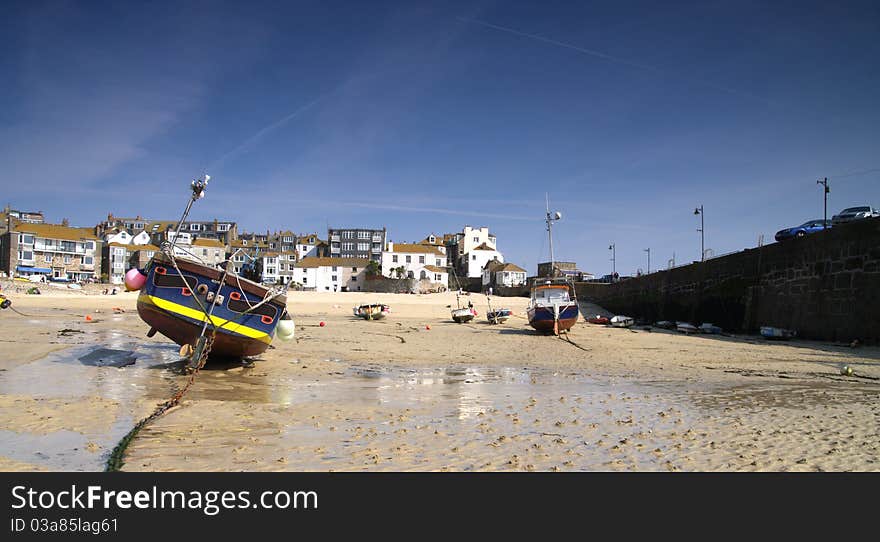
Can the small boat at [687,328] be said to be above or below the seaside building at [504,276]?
below

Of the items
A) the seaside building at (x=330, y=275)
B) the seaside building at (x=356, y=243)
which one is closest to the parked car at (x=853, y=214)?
the seaside building at (x=330, y=275)

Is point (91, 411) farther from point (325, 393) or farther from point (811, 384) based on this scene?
point (811, 384)

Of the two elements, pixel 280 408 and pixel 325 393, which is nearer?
pixel 280 408

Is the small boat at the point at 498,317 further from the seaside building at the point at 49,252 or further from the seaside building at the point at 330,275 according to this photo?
the seaside building at the point at 49,252

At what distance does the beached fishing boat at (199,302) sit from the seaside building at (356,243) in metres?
88.8

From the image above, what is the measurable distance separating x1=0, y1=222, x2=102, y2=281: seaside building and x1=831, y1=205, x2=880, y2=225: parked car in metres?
95.8

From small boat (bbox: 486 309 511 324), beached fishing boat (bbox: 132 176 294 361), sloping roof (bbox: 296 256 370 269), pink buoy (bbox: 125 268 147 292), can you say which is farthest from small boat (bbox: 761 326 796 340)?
sloping roof (bbox: 296 256 370 269)

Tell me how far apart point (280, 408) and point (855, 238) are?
72.9 feet

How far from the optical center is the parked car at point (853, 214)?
2712cm

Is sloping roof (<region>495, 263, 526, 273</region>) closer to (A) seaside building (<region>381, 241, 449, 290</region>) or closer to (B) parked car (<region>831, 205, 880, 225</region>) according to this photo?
(A) seaside building (<region>381, 241, 449, 290</region>)

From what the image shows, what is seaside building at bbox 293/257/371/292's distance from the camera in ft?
298

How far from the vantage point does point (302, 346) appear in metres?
19.5

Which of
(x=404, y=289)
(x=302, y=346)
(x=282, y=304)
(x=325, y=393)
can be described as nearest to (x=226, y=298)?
(x=282, y=304)

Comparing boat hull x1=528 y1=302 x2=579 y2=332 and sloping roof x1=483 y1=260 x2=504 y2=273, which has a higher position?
sloping roof x1=483 y1=260 x2=504 y2=273
